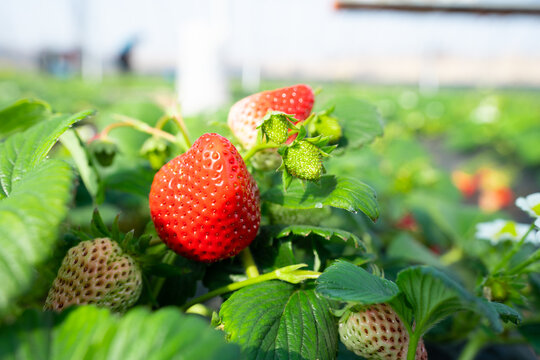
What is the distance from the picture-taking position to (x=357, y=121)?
1.93 ft

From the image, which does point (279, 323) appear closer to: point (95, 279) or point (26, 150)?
point (95, 279)

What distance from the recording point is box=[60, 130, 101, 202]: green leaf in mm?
500

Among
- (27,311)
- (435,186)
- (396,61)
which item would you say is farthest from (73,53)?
(27,311)

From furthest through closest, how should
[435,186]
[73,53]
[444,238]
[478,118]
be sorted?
[73,53] < [478,118] < [435,186] < [444,238]

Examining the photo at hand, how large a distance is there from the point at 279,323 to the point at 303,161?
5.6 inches

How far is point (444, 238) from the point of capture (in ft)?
4.10

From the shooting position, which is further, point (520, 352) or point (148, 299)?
point (520, 352)

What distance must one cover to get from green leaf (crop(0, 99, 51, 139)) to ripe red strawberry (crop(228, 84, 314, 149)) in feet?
0.84

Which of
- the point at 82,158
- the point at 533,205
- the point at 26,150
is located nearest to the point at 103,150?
the point at 82,158

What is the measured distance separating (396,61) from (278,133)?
22.5 metres

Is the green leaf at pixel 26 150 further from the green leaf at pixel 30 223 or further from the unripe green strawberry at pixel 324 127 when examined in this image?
the unripe green strawberry at pixel 324 127

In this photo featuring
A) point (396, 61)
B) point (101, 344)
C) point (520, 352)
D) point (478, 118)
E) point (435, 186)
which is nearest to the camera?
point (101, 344)

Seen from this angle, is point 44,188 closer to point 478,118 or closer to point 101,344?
point 101,344

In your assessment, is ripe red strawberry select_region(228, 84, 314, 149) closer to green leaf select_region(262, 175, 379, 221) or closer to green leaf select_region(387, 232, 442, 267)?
green leaf select_region(262, 175, 379, 221)
